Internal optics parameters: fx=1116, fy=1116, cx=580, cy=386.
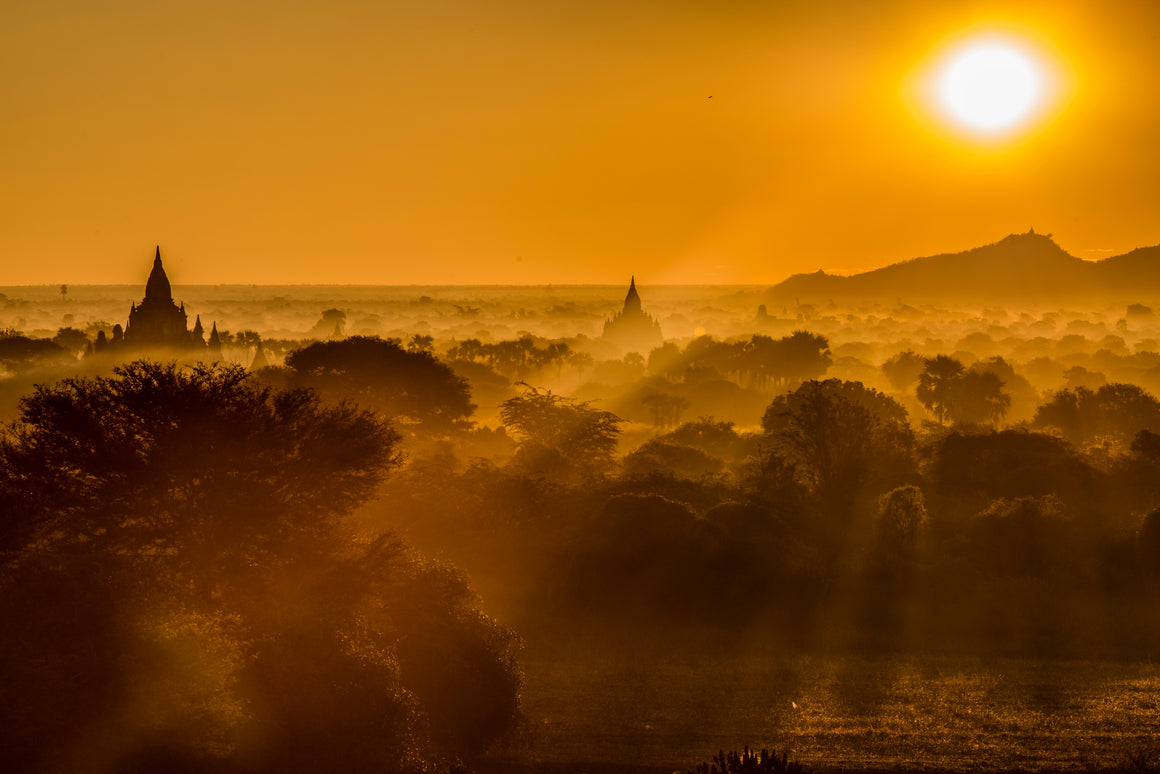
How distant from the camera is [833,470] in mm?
49375

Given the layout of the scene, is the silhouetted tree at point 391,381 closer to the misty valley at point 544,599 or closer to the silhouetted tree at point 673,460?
the silhouetted tree at point 673,460

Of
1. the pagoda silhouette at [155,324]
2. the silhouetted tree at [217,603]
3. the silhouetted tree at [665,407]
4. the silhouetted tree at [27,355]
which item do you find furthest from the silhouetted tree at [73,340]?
the silhouetted tree at [217,603]

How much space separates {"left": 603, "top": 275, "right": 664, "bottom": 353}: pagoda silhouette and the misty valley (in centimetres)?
11614

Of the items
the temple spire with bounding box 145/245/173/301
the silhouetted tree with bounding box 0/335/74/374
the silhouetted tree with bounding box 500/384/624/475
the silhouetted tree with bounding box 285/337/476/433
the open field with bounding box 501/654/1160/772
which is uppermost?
the temple spire with bounding box 145/245/173/301

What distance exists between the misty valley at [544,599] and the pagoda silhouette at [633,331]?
381ft

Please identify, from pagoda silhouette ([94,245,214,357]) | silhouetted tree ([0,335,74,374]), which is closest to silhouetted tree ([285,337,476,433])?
pagoda silhouette ([94,245,214,357])

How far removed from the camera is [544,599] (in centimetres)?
3641

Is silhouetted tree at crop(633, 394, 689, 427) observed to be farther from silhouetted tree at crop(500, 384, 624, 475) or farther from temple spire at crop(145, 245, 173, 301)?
temple spire at crop(145, 245, 173, 301)

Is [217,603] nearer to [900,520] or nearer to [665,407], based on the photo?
[900,520]

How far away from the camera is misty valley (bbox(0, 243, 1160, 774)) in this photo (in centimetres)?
2133

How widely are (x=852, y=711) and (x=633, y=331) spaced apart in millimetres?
145452

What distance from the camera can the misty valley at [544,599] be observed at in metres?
21.3

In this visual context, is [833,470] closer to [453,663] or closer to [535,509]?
[535,509]

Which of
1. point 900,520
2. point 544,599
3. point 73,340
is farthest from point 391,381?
point 73,340
